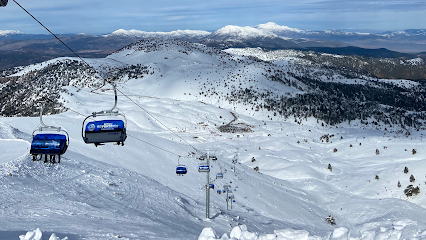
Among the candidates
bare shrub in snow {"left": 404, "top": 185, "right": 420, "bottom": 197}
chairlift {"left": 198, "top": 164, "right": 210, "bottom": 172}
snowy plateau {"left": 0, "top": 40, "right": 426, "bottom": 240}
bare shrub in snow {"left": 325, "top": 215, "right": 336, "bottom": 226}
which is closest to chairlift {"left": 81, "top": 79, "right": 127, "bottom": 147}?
snowy plateau {"left": 0, "top": 40, "right": 426, "bottom": 240}

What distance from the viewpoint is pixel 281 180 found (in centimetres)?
3378

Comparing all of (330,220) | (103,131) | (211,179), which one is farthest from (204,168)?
(330,220)

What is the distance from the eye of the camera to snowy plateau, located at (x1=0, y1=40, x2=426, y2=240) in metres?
12.4

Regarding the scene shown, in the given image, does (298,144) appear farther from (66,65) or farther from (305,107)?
(66,65)

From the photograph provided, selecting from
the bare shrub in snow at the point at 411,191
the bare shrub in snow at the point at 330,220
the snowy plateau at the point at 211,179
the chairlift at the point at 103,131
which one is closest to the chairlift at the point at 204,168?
the snowy plateau at the point at 211,179

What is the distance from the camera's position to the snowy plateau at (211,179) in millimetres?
12367

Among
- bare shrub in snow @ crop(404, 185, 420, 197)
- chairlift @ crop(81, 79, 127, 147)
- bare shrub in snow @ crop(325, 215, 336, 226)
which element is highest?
chairlift @ crop(81, 79, 127, 147)

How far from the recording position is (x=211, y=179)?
28.0 metres

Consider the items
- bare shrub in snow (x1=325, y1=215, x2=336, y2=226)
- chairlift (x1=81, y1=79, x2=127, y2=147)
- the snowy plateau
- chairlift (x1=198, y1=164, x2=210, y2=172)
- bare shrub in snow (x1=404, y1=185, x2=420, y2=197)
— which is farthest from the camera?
bare shrub in snow (x1=404, y1=185, x2=420, y2=197)

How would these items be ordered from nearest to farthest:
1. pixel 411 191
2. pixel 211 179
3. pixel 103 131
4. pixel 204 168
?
1. pixel 103 131
2. pixel 204 168
3. pixel 411 191
4. pixel 211 179

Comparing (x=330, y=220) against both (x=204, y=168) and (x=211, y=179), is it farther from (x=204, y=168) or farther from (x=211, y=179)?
(x=204, y=168)

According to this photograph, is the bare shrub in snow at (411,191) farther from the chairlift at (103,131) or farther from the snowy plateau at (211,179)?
the chairlift at (103,131)

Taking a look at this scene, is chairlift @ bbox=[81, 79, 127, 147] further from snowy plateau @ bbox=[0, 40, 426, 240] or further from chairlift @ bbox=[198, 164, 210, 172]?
chairlift @ bbox=[198, 164, 210, 172]

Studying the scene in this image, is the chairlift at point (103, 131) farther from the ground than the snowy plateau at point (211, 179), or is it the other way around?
the chairlift at point (103, 131)
